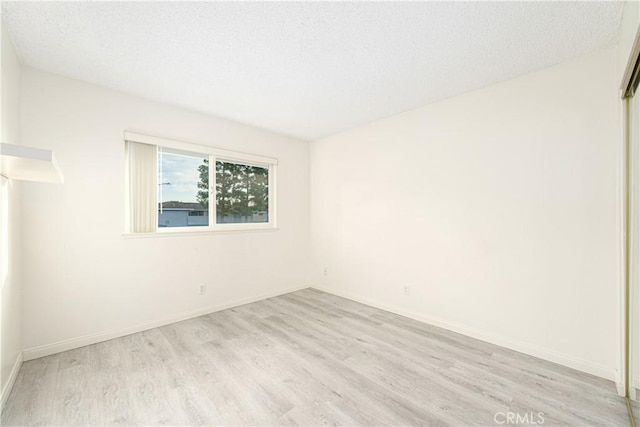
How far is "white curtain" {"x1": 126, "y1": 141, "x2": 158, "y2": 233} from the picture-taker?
2.91 metres

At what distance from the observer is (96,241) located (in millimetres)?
2643

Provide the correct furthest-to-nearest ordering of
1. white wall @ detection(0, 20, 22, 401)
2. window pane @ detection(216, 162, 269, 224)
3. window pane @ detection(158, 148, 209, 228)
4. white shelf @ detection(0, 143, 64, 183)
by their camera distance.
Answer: window pane @ detection(216, 162, 269, 224), window pane @ detection(158, 148, 209, 228), white wall @ detection(0, 20, 22, 401), white shelf @ detection(0, 143, 64, 183)

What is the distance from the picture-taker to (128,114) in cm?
283

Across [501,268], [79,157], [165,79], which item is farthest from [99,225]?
[501,268]

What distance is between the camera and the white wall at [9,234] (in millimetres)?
1801

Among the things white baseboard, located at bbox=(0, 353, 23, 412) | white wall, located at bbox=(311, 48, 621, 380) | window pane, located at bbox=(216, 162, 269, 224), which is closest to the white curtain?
window pane, located at bbox=(216, 162, 269, 224)

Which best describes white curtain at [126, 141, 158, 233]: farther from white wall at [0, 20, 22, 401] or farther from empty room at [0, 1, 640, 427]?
white wall at [0, 20, 22, 401]

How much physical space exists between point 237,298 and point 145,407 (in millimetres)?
1984

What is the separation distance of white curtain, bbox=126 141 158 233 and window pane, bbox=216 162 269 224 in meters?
0.79

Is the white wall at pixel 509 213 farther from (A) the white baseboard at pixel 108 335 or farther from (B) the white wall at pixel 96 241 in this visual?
(B) the white wall at pixel 96 241

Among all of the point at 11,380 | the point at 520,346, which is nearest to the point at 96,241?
the point at 11,380

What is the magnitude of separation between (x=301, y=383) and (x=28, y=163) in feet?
7.25

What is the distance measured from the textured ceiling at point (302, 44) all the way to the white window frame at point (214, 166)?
0.51 metres

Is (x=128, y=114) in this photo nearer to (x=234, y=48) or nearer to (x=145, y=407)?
(x=234, y=48)
